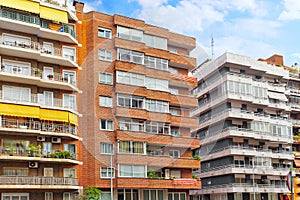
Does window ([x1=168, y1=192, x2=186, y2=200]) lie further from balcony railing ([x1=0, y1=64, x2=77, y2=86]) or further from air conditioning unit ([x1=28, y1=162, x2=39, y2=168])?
air conditioning unit ([x1=28, y1=162, x2=39, y2=168])

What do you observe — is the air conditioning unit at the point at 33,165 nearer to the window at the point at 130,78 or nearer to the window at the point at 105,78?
the window at the point at 105,78

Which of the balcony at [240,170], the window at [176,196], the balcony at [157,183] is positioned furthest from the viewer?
the balcony at [240,170]

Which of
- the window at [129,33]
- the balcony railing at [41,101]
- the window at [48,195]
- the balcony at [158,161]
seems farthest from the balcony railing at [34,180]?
the window at [129,33]

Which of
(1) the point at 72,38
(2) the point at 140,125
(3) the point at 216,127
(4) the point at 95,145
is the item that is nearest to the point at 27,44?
(1) the point at 72,38

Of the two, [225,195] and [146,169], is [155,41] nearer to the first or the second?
[146,169]

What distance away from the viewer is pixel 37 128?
38812mm

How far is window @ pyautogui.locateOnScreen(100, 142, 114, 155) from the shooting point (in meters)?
43.5

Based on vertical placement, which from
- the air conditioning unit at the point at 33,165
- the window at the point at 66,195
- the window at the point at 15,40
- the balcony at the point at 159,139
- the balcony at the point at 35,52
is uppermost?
the window at the point at 15,40

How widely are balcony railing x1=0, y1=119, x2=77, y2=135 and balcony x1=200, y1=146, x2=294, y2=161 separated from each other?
78.0 feet

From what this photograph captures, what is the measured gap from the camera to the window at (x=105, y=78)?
45438mm

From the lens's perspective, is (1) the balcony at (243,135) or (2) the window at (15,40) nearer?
(2) the window at (15,40)

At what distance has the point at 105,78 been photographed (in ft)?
150

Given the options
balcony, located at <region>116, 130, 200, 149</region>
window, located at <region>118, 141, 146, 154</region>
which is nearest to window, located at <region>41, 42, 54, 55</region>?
balcony, located at <region>116, 130, 200, 149</region>

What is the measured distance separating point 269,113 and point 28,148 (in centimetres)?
3900
